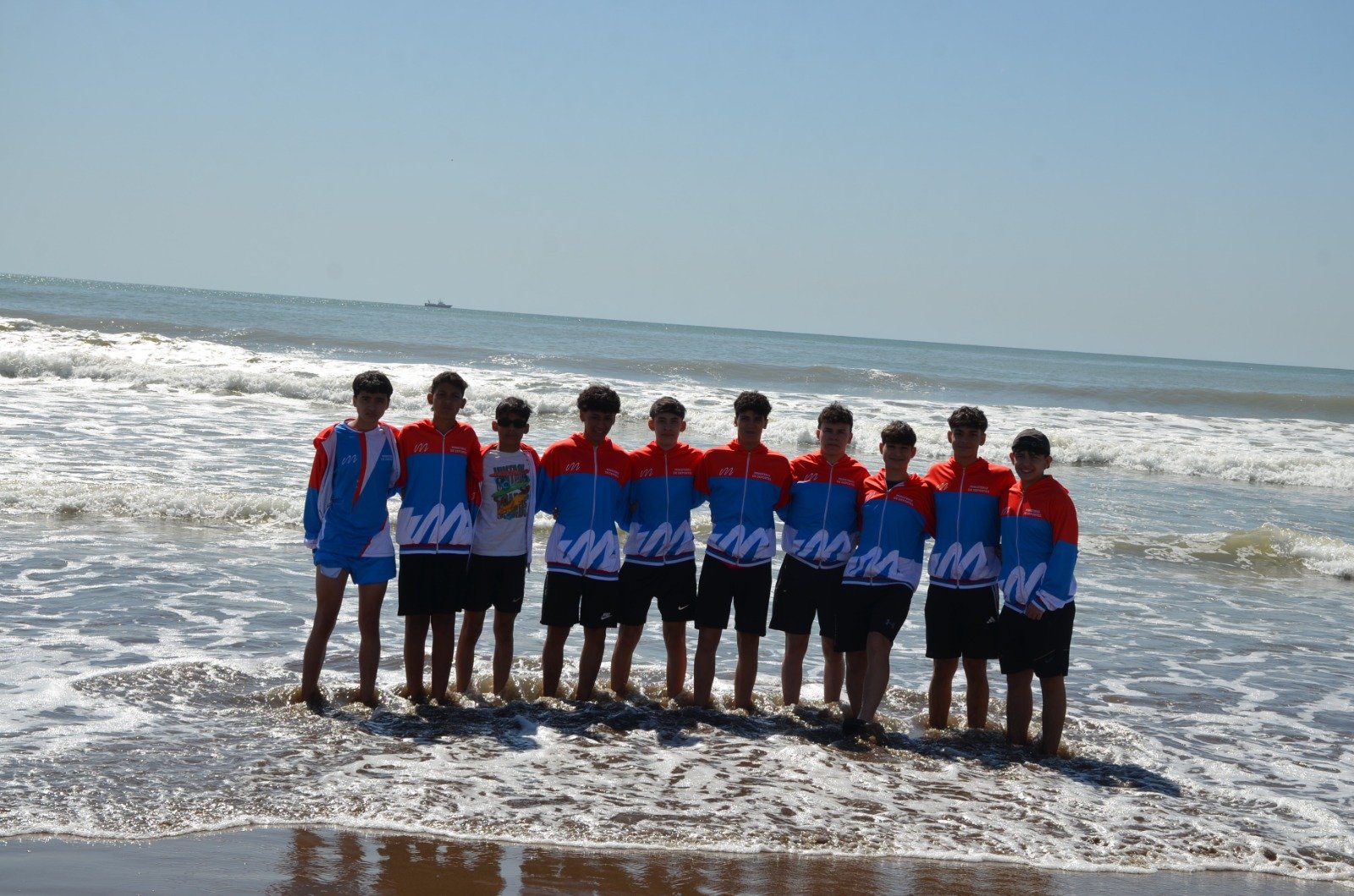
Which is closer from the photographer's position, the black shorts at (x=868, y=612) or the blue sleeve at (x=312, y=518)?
the blue sleeve at (x=312, y=518)

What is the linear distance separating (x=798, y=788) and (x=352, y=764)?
2023 millimetres

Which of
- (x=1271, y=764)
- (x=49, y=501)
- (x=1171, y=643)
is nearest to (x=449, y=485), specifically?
(x=1271, y=764)

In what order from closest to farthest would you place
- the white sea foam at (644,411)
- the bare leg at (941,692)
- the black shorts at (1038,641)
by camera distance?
1. the black shorts at (1038,641)
2. the bare leg at (941,692)
3. the white sea foam at (644,411)

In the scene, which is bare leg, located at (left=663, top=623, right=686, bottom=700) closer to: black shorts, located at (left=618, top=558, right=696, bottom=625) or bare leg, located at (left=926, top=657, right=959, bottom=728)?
black shorts, located at (left=618, top=558, right=696, bottom=625)

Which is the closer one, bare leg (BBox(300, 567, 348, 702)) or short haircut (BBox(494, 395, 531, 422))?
bare leg (BBox(300, 567, 348, 702))

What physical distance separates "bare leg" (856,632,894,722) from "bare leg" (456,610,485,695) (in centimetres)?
213

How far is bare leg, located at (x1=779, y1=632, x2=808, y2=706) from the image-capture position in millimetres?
6375

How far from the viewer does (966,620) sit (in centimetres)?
602

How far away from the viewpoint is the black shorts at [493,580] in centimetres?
612

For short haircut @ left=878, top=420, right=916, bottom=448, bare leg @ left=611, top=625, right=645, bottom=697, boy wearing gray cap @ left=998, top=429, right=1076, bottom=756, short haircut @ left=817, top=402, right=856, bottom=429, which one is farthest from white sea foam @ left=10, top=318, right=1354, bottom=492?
boy wearing gray cap @ left=998, top=429, right=1076, bottom=756

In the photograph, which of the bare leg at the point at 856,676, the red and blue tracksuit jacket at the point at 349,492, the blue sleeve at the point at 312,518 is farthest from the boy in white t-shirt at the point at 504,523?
the bare leg at the point at 856,676

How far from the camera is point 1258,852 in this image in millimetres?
4805

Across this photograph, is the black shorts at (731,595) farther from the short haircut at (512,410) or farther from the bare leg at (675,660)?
the short haircut at (512,410)

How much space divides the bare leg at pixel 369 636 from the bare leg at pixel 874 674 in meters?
2.59
